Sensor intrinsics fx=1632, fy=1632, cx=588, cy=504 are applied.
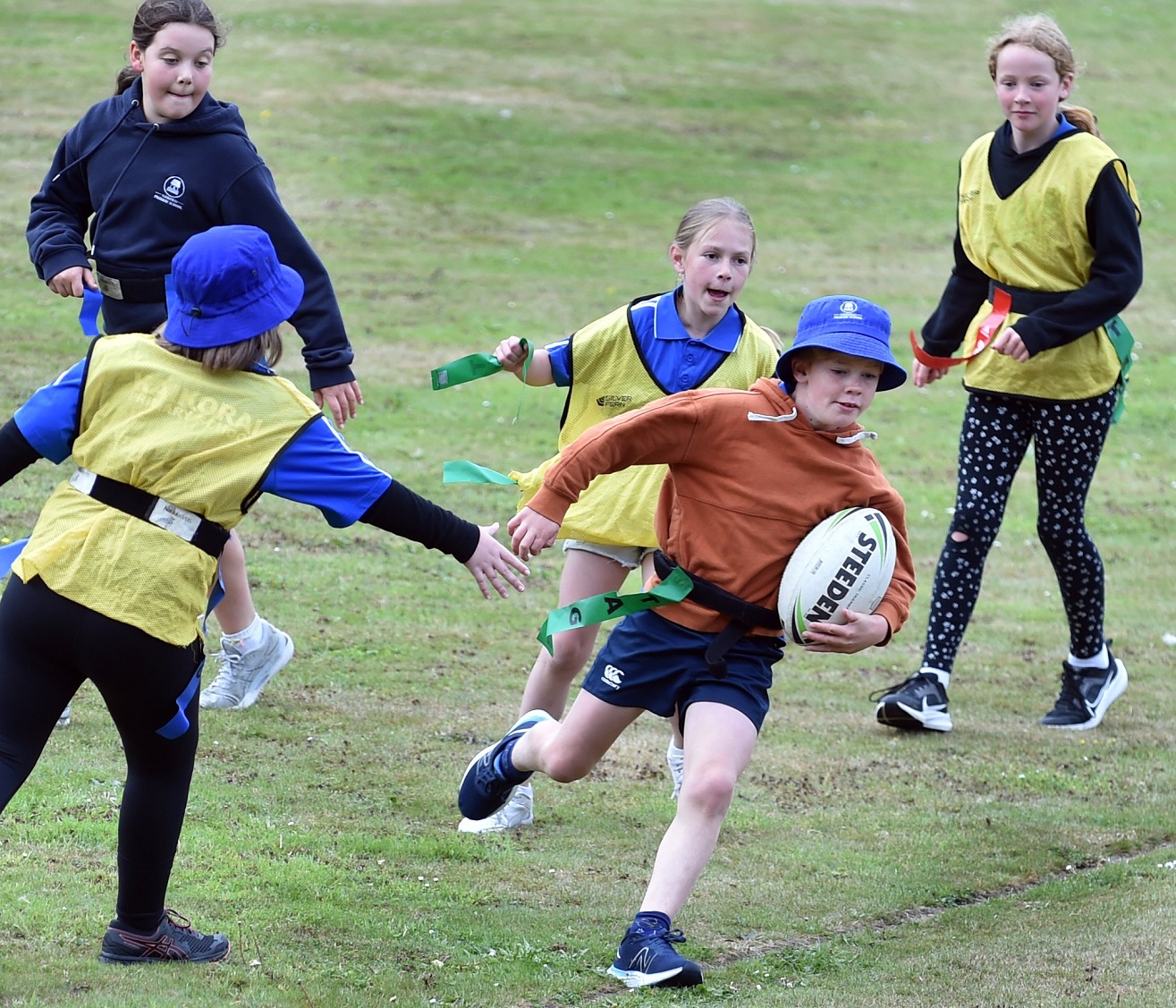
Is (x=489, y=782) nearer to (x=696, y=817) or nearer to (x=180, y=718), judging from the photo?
(x=696, y=817)

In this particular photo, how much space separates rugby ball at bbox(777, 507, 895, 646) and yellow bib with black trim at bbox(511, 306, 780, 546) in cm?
96

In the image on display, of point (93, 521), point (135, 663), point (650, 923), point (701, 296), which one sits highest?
point (701, 296)

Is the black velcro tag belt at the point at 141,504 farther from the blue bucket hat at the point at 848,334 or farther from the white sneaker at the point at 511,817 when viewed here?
the white sneaker at the point at 511,817

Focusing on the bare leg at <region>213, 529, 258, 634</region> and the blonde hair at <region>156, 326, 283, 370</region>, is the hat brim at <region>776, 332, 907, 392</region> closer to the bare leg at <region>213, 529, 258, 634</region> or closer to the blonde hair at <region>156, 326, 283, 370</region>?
the blonde hair at <region>156, 326, 283, 370</region>

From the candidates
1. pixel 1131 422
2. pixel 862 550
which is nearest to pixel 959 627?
pixel 862 550

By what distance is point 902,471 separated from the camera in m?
11.4

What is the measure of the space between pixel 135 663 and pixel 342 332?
2.05 meters

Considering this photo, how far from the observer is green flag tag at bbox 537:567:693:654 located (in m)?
4.37

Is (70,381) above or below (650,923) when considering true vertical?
above

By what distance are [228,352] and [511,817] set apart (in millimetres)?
2183

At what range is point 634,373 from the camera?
17.3ft

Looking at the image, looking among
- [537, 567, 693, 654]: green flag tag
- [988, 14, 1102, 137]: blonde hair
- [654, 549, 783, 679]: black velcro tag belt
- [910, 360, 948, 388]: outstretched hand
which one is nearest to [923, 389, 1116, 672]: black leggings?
[910, 360, 948, 388]: outstretched hand

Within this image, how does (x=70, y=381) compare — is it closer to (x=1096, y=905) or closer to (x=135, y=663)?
(x=135, y=663)

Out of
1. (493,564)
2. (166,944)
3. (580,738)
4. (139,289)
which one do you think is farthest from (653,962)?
(139,289)
